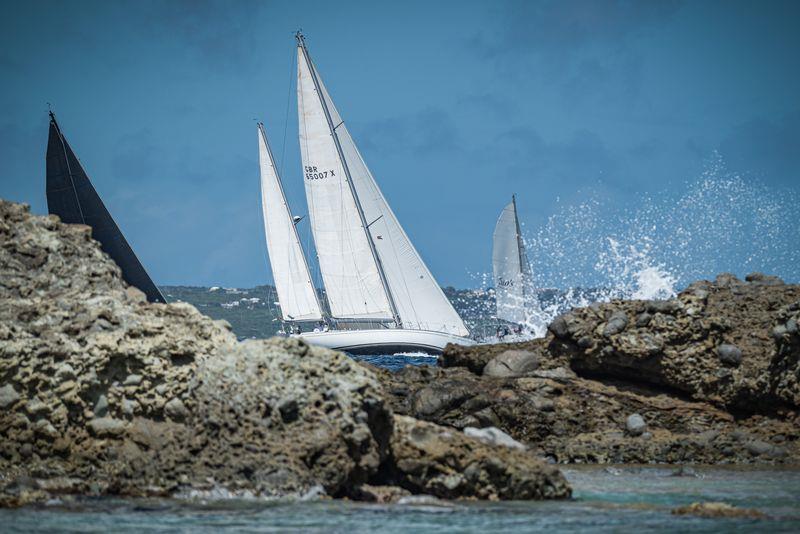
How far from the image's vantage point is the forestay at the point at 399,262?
4991 cm

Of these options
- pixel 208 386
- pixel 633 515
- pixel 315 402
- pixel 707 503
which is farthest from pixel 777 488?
pixel 208 386

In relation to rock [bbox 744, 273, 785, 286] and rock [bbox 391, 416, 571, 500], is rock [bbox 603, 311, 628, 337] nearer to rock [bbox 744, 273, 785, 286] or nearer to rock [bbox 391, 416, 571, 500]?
rock [bbox 744, 273, 785, 286]

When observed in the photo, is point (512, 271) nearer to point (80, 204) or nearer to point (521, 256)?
point (521, 256)

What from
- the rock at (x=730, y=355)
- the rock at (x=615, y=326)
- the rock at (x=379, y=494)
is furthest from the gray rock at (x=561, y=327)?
the rock at (x=379, y=494)

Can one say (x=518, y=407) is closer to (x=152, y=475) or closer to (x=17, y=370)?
(x=152, y=475)

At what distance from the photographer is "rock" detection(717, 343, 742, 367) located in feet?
52.0

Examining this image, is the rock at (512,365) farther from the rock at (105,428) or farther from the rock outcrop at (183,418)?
the rock at (105,428)

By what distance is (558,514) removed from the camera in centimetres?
1006

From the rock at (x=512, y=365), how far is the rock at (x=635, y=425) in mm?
2158

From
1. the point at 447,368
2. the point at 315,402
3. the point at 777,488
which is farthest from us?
the point at 447,368

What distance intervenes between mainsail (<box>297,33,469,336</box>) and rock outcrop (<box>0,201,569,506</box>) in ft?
126

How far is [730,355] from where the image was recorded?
1587 cm

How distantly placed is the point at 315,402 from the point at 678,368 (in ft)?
24.4

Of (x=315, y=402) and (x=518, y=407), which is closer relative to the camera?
(x=315, y=402)
